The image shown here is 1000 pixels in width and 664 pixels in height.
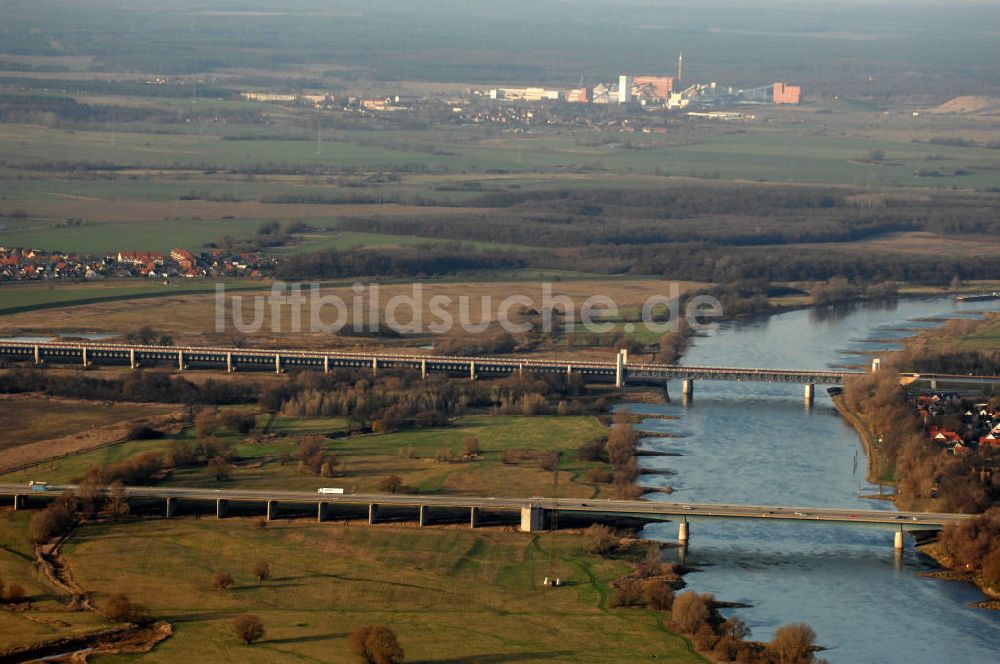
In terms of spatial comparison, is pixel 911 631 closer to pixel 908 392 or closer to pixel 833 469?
pixel 833 469

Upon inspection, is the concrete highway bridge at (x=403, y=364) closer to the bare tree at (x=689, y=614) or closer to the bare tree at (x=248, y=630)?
the bare tree at (x=689, y=614)

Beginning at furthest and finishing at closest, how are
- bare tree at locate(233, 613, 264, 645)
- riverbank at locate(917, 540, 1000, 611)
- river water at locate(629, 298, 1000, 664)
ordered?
riverbank at locate(917, 540, 1000, 611) → river water at locate(629, 298, 1000, 664) → bare tree at locate(233, 613, 264, 645)

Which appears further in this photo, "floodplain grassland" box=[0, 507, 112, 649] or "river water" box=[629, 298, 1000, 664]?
"river water" box=[629, 298, 1000, 664]

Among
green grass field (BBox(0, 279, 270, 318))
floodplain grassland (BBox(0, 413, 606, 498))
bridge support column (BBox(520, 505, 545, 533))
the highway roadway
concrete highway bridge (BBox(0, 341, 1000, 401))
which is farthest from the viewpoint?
green grass field (BBox(0, 279, 270, 318))

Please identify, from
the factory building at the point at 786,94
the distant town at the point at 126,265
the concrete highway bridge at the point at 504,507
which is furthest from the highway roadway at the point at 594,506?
the factory building at the point at 786,94

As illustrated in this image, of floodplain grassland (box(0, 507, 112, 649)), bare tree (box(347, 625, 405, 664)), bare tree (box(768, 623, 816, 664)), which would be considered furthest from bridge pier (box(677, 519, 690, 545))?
floodplain grassland (box(0, 507, 112, 649))

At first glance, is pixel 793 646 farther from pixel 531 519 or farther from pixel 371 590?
pixel 531 519

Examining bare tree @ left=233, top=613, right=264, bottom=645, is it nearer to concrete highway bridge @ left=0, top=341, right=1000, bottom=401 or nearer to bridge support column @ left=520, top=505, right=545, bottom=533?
bridge support column @ left=520, top=505, right=545, bottom=533

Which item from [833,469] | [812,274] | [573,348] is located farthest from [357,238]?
[833,469]
